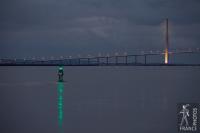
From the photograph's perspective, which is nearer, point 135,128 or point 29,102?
point 135,128

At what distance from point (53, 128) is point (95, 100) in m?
6.61

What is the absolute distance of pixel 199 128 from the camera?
9.87 m

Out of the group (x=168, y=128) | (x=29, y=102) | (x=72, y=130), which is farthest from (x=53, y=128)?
(x=29, y=102)

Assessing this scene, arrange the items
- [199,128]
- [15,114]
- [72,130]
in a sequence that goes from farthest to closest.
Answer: [15,114] → [72,130] → [199,128]

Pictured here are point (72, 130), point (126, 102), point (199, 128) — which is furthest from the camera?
point (126, 102)

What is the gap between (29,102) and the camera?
1669cm

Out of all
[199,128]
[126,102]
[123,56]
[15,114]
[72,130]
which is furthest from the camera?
[123,56]

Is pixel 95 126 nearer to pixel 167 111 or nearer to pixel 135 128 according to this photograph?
pixel 135 128

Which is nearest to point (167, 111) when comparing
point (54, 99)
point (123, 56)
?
point (54, 99)

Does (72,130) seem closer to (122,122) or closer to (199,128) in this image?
(122,122)

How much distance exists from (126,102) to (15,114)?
483 cm

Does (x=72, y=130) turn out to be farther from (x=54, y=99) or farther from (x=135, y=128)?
(x=54, y=99)

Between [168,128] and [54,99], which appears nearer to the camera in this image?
[168,128]

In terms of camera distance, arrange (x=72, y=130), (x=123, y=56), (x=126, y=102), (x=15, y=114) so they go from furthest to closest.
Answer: (x=123, y=56)
(x=126, y=102)
(x=15, y=114)
(x=72, y=130)
